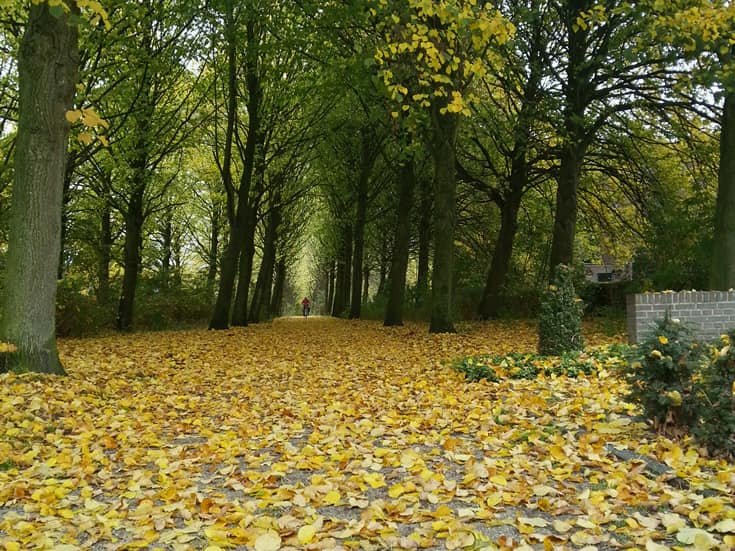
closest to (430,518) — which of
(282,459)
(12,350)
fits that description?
(282,459)

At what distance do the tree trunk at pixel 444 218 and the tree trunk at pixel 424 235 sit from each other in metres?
8.03

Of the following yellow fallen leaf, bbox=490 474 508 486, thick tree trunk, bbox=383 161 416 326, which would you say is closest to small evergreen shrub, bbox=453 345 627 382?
yellow fallen leaf, bbox=490 474 508 486

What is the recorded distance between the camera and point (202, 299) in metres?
23.5

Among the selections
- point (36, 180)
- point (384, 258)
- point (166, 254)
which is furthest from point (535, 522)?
point (384, 258)

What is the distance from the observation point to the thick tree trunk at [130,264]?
57.7 feet

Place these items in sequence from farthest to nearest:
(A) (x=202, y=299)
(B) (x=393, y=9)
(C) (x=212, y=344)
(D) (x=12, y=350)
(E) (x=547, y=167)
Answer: (A) (x=202, y=299)
(E) (x=547, y=167)
(C) (x=212, y=344)
(B) (x=393, y=9)
(D) (x=12, y=350)

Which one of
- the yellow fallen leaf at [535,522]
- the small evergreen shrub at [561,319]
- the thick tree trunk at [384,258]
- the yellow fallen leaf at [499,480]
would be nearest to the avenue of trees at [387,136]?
the small evergreen shrub at [561,319]

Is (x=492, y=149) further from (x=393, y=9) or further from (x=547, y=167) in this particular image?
(x=393, y=9)

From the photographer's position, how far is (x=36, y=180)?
24.4ft

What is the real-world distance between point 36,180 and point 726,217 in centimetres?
1184

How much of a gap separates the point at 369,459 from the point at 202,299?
20022 mm

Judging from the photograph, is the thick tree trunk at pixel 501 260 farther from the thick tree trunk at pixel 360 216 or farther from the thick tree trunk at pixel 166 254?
the thick tree trunk at pixel 166 254

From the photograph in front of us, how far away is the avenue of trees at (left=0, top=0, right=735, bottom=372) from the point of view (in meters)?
7.80

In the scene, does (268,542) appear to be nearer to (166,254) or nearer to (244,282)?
(244,282)
